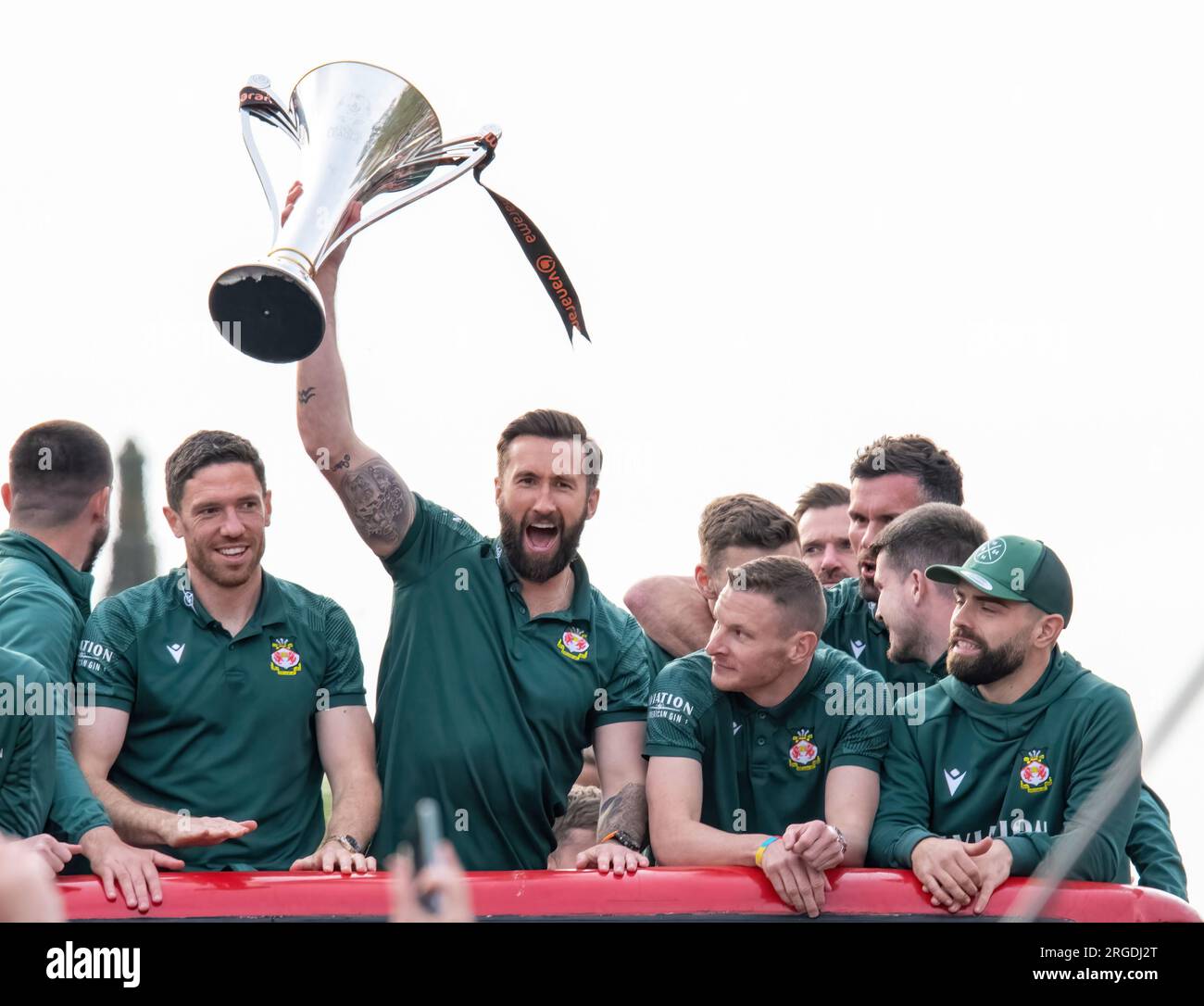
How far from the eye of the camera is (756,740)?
203 inches

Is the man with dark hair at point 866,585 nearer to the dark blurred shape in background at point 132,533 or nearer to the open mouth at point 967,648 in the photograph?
the open mouth at point 967,648

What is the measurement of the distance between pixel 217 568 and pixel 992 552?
247 centimetres

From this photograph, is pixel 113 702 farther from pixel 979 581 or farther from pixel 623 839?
pixel 979 581

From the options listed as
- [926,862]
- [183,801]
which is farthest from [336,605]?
[926,862]

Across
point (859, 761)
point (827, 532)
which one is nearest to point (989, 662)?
point (859, 761)

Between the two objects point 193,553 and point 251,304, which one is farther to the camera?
point 193,553

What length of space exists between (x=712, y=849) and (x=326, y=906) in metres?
1.13

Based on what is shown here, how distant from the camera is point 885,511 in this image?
6359 mm

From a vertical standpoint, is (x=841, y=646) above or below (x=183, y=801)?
above

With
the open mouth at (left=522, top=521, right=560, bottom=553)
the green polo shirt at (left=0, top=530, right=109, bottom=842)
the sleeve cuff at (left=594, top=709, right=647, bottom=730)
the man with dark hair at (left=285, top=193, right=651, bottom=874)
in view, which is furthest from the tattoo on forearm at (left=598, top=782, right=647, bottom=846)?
the green polo shirt at (left=0, top=530, right=109, bottom=842)

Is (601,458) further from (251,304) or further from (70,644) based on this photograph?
(70,644)

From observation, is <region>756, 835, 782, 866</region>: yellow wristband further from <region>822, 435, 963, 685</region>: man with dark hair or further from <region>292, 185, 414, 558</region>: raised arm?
<region>292, 185, 414, 558</region>: raised arm
